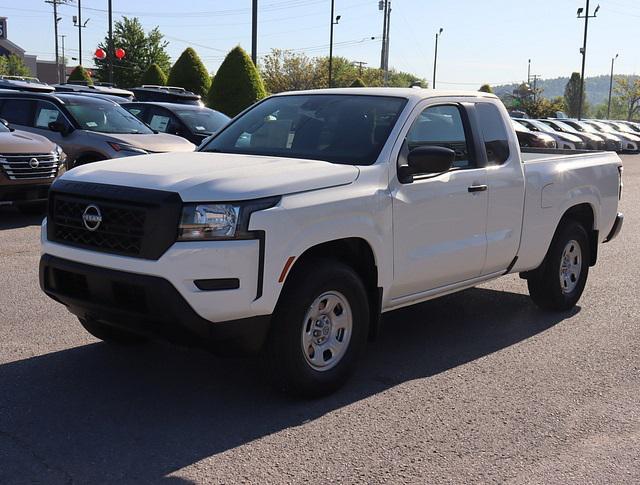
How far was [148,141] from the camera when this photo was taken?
527 inches

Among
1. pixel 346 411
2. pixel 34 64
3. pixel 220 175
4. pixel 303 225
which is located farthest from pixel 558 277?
pixel 34 64

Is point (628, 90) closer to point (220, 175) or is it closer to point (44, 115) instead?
point (44, 115)

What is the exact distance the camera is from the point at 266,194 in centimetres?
448

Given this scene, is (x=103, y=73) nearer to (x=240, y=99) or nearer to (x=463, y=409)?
(x=240, y=99)

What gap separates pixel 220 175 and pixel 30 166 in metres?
7.48

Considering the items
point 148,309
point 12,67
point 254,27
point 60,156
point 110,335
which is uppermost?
point 12,67

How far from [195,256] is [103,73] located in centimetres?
5891

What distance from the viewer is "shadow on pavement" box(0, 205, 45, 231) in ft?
36.8

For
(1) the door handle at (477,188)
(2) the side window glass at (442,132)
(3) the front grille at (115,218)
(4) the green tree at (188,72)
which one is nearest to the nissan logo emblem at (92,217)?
(3) the front grille at (115,218)

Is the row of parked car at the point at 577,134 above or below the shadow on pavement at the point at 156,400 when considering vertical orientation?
above

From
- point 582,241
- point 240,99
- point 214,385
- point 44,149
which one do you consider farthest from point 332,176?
point 240,99

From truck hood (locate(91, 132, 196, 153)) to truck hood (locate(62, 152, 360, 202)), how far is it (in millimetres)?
7898

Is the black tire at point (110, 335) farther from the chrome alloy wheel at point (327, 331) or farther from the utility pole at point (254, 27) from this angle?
the utility pole at point (254, 27)

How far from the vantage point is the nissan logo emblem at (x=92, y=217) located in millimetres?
4625
